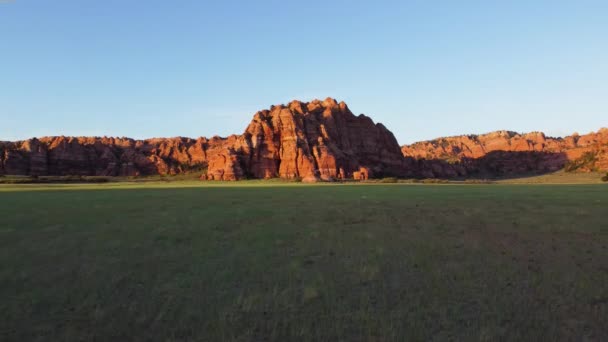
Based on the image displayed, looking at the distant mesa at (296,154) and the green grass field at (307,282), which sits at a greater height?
the distant mesa at (296,154)

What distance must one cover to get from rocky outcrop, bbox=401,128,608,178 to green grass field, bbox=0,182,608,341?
426 ft

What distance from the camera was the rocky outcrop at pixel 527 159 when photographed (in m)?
128

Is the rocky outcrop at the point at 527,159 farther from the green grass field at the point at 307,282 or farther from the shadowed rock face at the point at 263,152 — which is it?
the green grass field at the point at 307,282

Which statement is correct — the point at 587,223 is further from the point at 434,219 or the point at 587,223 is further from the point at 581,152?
the point at 581,152

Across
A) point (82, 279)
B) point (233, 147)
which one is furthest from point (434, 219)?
point (233, 147)

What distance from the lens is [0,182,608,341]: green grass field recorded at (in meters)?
5.66

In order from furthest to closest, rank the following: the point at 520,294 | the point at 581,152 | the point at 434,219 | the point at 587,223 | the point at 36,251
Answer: the point at 581,152 < the point at 434,219 < the point at 587,223 < the point at 36,251 < the point at 520,294

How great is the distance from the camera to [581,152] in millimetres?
140500

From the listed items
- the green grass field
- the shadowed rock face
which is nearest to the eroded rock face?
the shadowed rock face

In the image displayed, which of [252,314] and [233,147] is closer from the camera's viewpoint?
[252,314]

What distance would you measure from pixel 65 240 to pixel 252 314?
9790mm

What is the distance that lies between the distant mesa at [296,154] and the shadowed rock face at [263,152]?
0.35 meters

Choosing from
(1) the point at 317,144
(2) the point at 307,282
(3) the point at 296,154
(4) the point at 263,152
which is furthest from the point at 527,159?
(2) the point at 307,282

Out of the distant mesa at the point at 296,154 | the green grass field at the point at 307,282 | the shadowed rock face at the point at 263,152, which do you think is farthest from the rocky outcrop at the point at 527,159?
the green grass field at the point at 307,282
